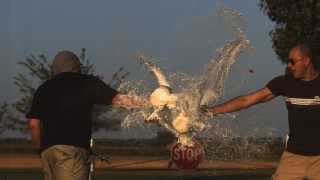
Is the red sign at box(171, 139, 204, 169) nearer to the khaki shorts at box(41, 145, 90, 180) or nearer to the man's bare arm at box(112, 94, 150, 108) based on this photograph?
the man's bare arm at box(112, 94, 150, 108)

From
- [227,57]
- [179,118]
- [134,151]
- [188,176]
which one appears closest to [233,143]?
[188,176]

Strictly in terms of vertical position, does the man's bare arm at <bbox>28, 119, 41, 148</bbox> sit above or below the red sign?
above

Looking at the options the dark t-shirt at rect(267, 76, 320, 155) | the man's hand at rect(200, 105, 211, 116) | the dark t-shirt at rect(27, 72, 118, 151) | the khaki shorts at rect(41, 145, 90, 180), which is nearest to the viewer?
the dark t-shirt at rect(267, 76, 320, 155)

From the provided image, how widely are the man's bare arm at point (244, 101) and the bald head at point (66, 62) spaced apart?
4.83 feet

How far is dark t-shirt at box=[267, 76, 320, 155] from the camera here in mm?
9062

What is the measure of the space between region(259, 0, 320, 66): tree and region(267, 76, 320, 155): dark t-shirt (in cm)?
2131

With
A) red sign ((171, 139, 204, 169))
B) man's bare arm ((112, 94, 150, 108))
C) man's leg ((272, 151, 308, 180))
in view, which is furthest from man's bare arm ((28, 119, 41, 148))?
red sign ((171, 139, 204, 169))

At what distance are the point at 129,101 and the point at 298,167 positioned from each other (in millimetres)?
1891

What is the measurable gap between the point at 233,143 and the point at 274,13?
497cm

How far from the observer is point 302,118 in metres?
9.09

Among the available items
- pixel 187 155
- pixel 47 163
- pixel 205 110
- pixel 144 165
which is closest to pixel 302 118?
pixel 205 110

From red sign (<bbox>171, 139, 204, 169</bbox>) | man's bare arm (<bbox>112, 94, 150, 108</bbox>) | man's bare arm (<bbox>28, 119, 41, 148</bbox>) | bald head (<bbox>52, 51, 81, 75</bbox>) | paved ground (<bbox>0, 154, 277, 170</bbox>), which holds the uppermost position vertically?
bald head (<bbox>52, 51, 81, 75</bbox>)

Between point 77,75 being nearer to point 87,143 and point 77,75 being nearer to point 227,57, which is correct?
point 87,143

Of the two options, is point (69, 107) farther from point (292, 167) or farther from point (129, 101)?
point (292, 167)
